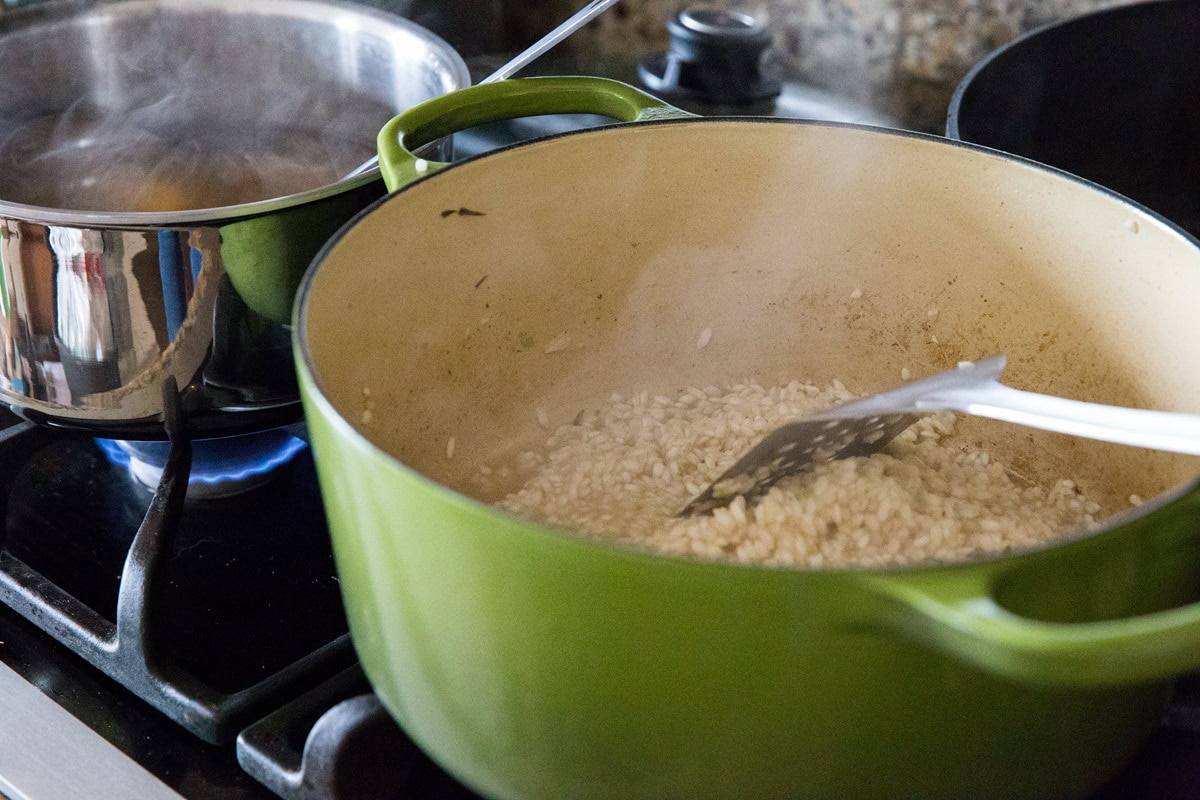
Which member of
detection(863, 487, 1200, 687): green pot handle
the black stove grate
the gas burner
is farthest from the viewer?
the gas burner

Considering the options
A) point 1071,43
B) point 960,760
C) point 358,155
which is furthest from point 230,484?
point 1071,43

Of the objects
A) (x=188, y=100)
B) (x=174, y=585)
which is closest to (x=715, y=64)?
(x=188, y=100)

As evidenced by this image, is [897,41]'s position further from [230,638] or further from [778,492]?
[230,638]

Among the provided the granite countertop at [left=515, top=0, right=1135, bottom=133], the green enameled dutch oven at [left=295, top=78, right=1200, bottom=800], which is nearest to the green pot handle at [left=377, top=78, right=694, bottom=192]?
the green enameled dutch oven at [left=295, top=78, right=1200, bottom=800]

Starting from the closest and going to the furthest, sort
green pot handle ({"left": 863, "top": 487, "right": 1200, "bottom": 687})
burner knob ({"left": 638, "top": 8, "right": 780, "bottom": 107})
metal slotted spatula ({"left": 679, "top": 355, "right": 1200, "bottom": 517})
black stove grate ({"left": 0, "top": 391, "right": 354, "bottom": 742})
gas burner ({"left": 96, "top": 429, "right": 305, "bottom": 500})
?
green pot handle ({"left": 863, "top": 487, "right": 1200, "bottom": 687}) < metal slotted spatula ({"left": 679, "top": 355, "right": 1200, "bottom": 517}) < black stove grate ({"left": 0, "top": 391, "right": 354, "bottom": 742}) < gas burner ({"left": 96, "top": 429, "right": 305, "bottom": 500}) < burner knob ({"left": 638, "top": 8, "right": 780, "bottom": 107})

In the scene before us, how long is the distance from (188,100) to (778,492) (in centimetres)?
55

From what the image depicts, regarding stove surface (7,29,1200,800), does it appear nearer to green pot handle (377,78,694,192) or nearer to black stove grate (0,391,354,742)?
black stove grate (0,391,354,742)

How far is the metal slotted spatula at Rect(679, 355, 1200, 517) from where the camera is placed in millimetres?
473

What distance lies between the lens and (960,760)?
0.40 meters

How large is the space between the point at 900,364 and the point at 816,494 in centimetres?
17

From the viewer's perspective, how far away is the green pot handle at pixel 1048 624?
1.07 ft

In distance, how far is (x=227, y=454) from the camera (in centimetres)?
76

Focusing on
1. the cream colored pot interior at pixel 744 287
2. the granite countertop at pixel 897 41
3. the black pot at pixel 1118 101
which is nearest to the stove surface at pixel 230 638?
the cream colored pot interior at pixel 744 287

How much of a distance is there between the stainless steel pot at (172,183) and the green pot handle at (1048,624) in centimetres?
41
